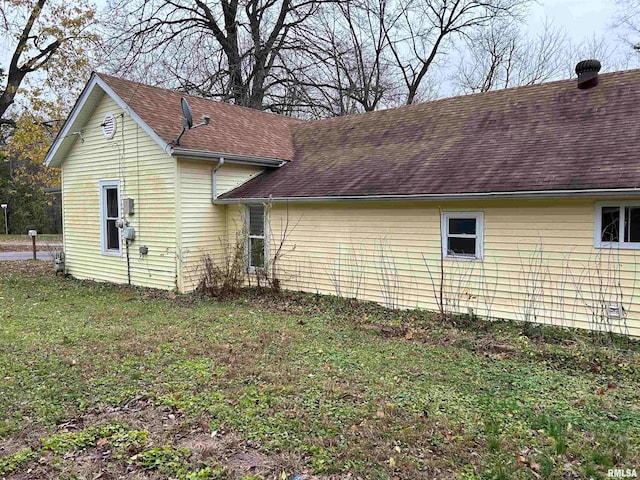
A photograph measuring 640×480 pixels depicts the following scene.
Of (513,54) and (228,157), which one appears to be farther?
(513,54)

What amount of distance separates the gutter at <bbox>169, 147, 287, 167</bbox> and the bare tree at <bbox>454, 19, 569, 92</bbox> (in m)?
17.1

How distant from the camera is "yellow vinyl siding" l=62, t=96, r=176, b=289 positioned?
10719mm

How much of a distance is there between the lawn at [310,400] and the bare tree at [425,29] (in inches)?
799

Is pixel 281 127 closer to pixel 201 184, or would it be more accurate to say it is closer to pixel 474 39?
pixel 201 184

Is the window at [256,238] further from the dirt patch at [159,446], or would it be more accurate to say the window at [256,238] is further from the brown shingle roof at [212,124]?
the dirt patch at [159,446]

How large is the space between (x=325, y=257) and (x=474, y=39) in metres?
19.7

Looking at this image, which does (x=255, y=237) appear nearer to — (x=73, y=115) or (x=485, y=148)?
(x=485, y=148)

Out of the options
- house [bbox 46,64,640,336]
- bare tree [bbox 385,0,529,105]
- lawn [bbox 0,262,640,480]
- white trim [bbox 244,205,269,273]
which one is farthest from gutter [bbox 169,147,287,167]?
bare tree [bbox 385,0,529,105]

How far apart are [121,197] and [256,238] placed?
370cm

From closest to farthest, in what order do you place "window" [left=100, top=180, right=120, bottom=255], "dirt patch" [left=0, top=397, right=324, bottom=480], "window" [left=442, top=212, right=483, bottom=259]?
"dirt patch" [left=0, top=397, right=324, bottom=480] → "window" [left=442, top=212, right=483, bottom=259] → "window" [left=100, top=180, right=120, bottom=255]

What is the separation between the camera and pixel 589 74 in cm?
973

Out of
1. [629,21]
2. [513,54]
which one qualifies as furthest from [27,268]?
[629,21]

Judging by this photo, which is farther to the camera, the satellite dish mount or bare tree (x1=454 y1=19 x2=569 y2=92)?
bare tree (x1=454 y1=19 x2=569 y2=92)

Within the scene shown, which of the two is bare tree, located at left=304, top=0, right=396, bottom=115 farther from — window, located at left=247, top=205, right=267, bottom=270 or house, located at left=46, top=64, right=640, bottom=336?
window, located at left=247, top=205, right=267, bottom=270
